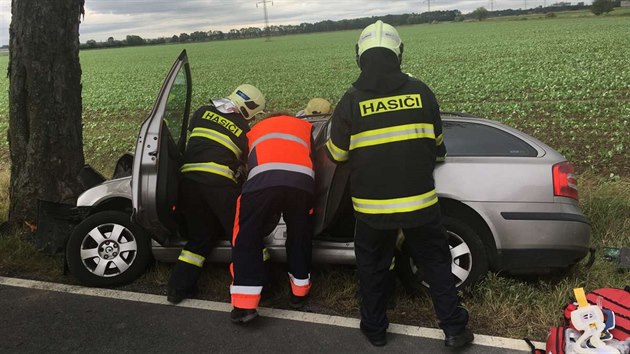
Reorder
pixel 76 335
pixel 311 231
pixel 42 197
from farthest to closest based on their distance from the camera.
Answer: pixel 42 197 → pixel 311 231 → pixel 76 335

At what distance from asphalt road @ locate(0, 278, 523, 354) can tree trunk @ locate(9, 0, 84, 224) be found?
1.54 meters

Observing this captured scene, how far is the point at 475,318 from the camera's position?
11.8ft

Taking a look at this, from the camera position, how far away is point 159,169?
3.68m

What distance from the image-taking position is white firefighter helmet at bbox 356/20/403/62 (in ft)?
10.1

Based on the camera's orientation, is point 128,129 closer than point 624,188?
No

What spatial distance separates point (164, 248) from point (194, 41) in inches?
3644

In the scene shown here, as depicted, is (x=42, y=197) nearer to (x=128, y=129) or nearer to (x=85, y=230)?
(x=85, y=230)

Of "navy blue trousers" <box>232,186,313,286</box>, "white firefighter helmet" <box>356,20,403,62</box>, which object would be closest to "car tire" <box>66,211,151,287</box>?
"navy blue trousers" <box>232,186,313,286</box>

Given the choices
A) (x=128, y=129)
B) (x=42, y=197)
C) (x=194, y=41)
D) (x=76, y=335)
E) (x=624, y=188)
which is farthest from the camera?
(x=194, y=41)

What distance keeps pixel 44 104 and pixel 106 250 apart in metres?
1.77

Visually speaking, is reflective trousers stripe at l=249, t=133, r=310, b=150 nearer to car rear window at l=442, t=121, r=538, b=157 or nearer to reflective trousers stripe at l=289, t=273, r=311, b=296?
reflective trousers stripe at l=289, t=273, r=311, b=296

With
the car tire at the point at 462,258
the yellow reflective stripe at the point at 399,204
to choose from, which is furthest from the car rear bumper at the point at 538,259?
the yellow reflective stripe at the point at 399,204

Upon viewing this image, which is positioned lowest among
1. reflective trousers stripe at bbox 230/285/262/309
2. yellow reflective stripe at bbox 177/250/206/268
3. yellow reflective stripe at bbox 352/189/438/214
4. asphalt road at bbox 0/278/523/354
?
asphalt road at bbox 0/278/523/354

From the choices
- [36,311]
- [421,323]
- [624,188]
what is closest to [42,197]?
[36,311]
